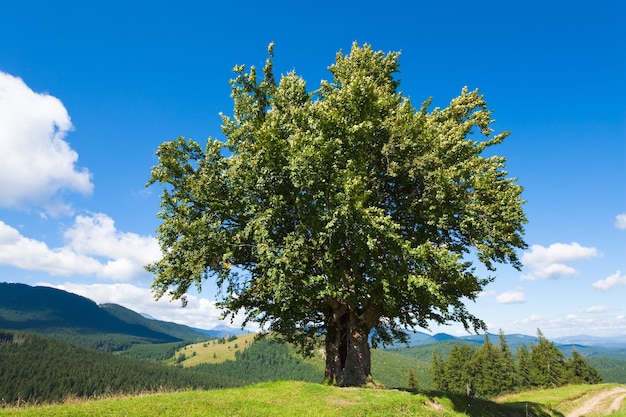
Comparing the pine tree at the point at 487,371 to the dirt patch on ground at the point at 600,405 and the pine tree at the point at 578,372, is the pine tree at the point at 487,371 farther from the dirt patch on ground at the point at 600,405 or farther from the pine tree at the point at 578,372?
the dirt patch on ground at the point at 600,405

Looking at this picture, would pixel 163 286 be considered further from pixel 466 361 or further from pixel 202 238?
pixel 466 361

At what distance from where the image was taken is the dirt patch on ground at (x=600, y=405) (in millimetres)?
38969

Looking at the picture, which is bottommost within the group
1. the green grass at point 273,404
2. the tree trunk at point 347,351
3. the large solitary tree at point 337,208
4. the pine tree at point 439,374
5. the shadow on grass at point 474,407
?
the pine tree at point 439,374

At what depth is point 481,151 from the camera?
84.0 ft

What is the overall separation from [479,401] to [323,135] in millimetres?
22075

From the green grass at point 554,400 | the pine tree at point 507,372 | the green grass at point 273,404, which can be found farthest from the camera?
the pine tree at point 507,372

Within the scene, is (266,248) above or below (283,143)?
below

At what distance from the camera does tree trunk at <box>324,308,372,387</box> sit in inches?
957

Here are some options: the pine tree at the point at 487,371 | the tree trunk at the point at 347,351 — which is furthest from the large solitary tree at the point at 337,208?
the pine tree at the point at 487,371

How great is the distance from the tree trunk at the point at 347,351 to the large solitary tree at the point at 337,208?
0.10 m

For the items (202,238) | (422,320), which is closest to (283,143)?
(202,238)

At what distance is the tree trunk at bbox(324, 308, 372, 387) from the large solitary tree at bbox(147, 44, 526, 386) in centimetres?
10

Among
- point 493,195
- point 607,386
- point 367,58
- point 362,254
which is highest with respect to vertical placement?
point 367,58

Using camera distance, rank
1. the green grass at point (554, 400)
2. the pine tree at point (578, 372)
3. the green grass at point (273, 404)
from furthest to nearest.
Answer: the pine tree at point (578, 372)
the green grass at point (554, 400)
the green grass at point (273, 404)
